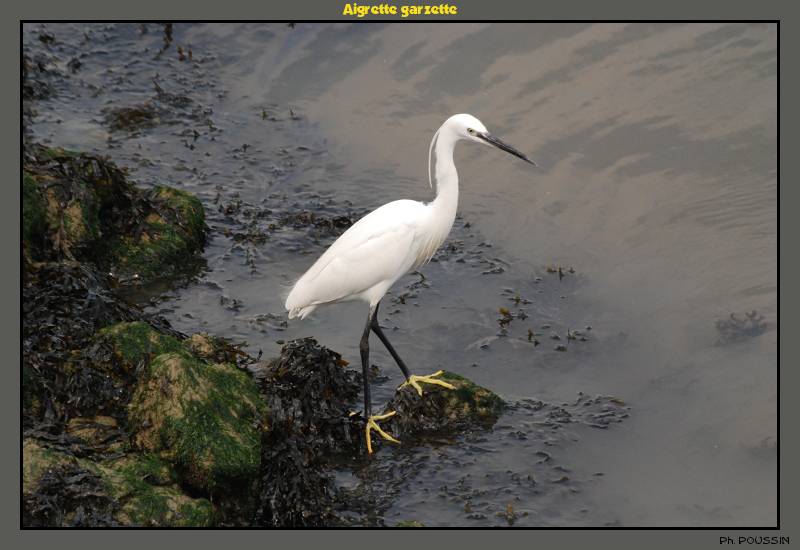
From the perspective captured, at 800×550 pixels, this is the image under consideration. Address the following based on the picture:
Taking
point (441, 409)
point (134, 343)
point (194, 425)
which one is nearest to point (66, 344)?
point (134, 343)

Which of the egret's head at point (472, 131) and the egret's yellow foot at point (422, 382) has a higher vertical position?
the egret's head at point (472, 131)

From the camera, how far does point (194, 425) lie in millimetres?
5402

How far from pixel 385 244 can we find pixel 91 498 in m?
2.73

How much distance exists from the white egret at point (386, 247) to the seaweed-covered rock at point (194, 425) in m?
1.31

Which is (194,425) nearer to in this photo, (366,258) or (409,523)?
(409,523)

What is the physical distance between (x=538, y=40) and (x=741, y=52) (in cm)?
233

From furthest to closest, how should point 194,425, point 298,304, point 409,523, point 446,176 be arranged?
point 298,304, point 446,176, point 409,523, point 194,425

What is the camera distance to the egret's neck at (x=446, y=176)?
6750mm

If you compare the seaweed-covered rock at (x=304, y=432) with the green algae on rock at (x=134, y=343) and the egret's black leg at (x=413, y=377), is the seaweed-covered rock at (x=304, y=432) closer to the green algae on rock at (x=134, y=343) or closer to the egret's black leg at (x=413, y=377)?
the egret's black leg at (x=413, y=377)

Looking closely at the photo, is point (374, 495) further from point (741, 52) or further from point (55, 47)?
→ point (55, 47)

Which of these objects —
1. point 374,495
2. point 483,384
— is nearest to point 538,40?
point 483,384

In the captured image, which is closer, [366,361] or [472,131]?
[472,131]

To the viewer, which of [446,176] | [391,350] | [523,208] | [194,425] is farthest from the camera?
[523,208]

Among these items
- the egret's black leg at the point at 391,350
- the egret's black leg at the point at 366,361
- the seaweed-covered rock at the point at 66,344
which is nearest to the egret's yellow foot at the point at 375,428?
the egret's black leg at the point at 366,361
